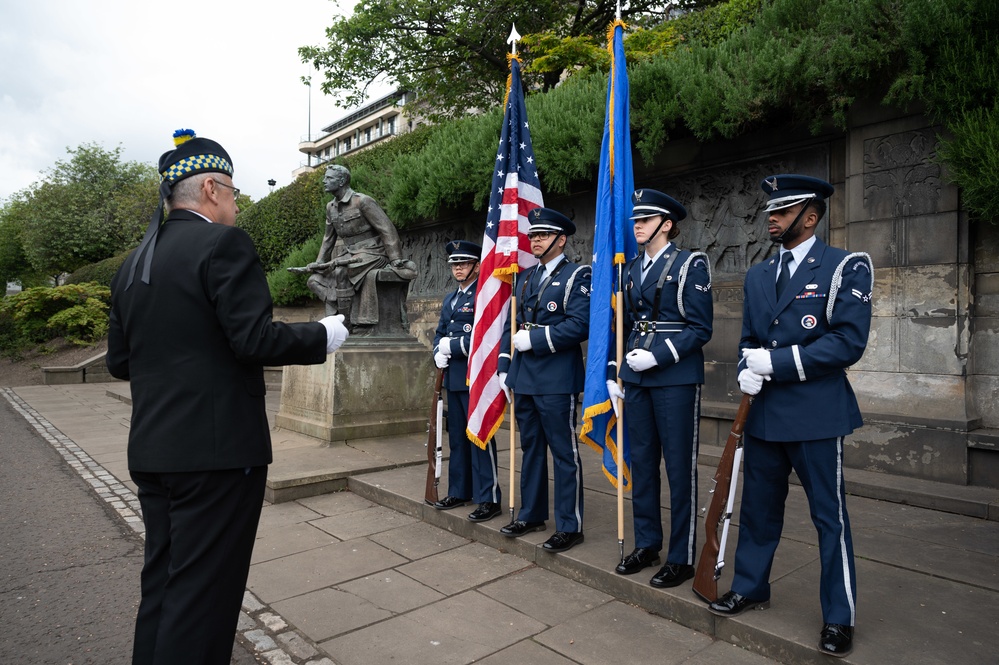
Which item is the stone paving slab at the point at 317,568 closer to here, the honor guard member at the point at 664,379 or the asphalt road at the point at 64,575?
the asphalt road at the point at 64,575

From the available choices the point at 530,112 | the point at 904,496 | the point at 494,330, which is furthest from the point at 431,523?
the point at 530,112

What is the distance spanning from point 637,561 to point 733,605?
67 centimetres

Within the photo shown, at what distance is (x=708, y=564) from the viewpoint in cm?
318

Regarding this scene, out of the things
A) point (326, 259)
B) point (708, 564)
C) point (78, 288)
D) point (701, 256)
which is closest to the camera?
point (708, 564)

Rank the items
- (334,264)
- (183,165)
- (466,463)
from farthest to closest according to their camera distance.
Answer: (334,264)
(466,463)
(183,165)

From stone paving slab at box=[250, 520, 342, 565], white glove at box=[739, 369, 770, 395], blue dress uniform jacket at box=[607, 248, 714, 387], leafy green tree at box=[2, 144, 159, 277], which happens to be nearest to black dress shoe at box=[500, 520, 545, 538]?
stone paving slab at box=[250, 520, 342, 565]

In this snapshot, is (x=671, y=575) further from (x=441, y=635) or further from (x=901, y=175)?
(x=901, y=175)

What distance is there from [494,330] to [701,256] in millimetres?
1678

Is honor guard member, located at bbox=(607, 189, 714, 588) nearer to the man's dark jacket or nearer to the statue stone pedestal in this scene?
the man's dark jacket

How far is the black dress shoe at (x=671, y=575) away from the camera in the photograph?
135 inches

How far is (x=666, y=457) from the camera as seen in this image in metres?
3.65

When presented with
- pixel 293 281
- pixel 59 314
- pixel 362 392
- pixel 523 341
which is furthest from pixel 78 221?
pixel 523 341

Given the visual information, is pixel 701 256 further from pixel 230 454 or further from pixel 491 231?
pixel 230 454

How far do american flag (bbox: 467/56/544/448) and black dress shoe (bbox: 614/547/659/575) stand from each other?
4.58 ft
